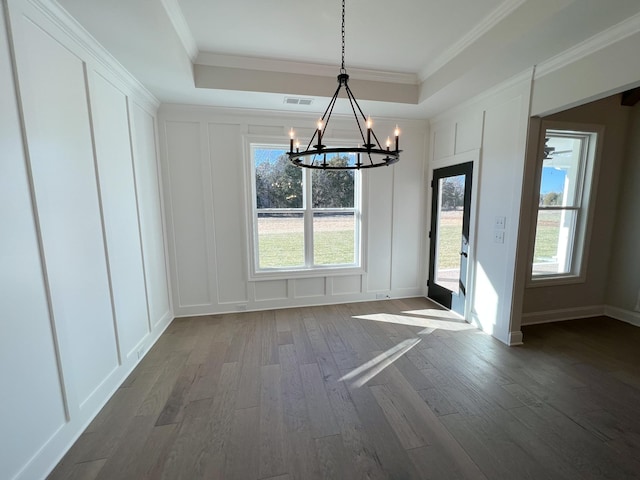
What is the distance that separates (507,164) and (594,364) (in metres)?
2.10

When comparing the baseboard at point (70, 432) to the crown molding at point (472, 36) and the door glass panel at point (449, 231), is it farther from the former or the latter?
the crown molding at point (472, 36)

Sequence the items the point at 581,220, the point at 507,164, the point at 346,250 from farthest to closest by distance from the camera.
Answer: the point at 346,250
the point at 581,220
the point at 507,164

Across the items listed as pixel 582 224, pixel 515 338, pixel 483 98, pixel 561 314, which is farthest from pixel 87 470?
pixel 582 224

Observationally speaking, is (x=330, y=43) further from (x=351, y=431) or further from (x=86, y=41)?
(x=351, y=431)

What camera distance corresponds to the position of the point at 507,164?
288cm

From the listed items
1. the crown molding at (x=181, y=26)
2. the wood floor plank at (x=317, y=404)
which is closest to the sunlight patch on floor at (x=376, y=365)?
the wood floor plank at (x=317, y=404)

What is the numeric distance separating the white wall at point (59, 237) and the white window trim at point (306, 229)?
138cm

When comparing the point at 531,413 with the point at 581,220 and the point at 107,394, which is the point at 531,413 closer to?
the point at 581,220

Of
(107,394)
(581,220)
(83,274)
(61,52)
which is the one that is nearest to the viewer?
(61,52)

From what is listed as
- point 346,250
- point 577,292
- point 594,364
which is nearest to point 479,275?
Answer: point 594,364

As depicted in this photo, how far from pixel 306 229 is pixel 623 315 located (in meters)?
4.33

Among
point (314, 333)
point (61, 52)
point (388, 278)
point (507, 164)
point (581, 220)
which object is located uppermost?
point (61, 52)

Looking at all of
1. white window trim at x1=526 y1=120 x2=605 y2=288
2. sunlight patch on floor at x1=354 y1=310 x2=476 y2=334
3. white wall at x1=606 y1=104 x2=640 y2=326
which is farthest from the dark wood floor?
white window trim at x1=526 y1=120 x2=605 y2=288

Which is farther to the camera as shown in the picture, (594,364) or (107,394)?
(594,364)
